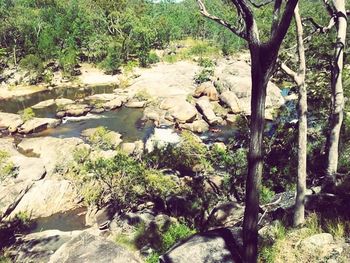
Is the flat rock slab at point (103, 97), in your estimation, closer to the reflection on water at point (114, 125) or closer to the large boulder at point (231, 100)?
the reflection on water at point (114, 125)

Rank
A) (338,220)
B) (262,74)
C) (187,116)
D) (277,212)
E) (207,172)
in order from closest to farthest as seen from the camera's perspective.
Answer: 1. (262,74)
2. (338,220)
3. (277,212)
4. (207,172)
5. (187,116)

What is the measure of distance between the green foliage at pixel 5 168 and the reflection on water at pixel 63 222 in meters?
3.38

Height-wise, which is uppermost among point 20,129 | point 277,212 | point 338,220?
point 338,220

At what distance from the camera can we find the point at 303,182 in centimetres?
876

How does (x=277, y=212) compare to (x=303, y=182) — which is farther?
(x=277, y=212)

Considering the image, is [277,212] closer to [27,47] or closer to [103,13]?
[27,47]

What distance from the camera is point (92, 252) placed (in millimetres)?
7461

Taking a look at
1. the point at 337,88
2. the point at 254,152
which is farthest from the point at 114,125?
the point at 254,152

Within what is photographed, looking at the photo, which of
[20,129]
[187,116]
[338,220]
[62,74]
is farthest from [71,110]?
[338,220]

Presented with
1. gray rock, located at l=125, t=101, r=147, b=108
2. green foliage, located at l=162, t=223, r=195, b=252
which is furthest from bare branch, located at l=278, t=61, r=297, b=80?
gray rock, located at l=125, t=101, r=147, b=108

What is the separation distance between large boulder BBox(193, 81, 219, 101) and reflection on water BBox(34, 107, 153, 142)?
265 inches

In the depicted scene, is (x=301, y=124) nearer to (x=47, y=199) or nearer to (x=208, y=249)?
(x=208, y=249)

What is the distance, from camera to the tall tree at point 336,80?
8812 millimetres

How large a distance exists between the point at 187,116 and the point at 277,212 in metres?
23.4
